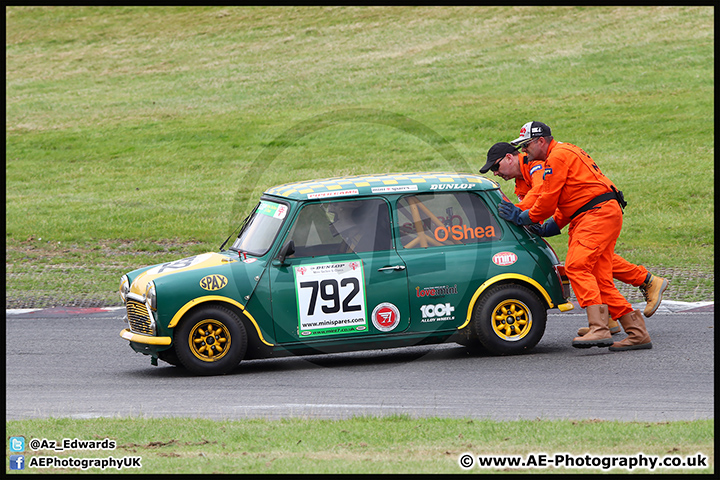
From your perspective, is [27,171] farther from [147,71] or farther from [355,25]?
[355,25]

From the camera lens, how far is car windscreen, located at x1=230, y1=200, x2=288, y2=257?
8.27m

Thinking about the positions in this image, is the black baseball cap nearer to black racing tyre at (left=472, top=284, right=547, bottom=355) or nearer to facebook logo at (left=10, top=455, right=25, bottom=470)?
black racing tyre at (left=472, top=284, right=547, bottom=355)

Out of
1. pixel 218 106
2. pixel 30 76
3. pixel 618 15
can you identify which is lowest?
pixel 218 106

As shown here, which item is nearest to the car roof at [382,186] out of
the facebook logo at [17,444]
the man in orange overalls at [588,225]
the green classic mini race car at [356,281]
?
the green classic mini race car at [356,281]

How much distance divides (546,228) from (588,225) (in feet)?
1.79

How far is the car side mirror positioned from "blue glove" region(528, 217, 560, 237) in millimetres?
2429

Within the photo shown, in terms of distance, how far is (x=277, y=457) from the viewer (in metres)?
5.16

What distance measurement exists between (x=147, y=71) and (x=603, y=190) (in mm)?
36130

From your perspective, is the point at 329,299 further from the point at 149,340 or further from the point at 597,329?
the point at 597,329

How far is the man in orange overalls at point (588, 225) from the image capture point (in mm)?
8312

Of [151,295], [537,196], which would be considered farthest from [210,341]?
[537,196]

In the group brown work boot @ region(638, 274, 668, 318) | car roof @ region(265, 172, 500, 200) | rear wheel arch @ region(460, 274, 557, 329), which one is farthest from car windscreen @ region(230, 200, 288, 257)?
brown work boot @ region(638, 274, 668, 318)

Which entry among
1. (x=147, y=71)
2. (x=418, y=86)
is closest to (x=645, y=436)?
(x=418, y=86)

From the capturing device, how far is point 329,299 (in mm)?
8070
